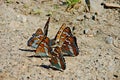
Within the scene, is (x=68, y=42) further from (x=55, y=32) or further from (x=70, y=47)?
(x=55, y=32)

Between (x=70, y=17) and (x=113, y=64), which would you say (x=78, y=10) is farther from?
(x=113, y=64)

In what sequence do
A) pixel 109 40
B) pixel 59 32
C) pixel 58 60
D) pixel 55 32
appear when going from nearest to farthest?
pixel 58 60, pixel 59 32, pixel 109 40, pixel 55 32

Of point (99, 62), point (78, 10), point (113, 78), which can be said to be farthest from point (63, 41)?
point (78, 10)

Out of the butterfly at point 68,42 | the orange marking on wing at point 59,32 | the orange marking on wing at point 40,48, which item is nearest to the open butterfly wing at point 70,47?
the butterfly at point 68,42

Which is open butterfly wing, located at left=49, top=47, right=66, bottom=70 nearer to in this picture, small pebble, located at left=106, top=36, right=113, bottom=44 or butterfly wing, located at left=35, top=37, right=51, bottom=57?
butterfly wing, located at left=35, top=37, right=51, bottom=57

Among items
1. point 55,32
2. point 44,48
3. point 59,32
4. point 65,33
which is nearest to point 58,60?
point 44,48

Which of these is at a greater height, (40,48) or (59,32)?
(59,32)
